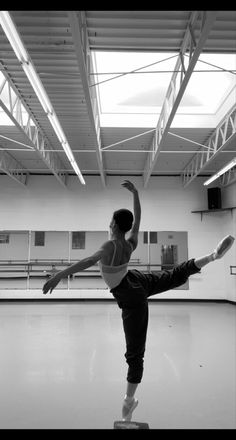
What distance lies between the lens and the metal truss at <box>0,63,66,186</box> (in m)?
4.67

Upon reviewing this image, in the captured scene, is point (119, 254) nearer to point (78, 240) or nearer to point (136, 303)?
point (136, 303)

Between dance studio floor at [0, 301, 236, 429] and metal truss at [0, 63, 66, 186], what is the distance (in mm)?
3780

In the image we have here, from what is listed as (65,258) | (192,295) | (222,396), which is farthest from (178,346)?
(65,258)

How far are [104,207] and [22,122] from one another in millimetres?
5101

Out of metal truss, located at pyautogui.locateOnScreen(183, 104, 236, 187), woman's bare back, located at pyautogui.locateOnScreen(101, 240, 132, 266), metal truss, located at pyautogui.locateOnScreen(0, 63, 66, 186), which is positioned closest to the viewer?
woman's bare back, located at pyautogui.locateOnScreen(101, 240, 132, 266)

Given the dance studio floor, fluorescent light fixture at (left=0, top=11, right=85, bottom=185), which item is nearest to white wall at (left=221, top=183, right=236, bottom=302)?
the dance studio floor

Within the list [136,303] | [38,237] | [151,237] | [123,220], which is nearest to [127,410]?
[136,303]

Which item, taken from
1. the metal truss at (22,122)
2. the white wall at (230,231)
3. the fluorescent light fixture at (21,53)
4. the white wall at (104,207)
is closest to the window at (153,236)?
the white wall at (104,207)

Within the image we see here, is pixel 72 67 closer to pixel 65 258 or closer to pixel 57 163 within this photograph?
pixel 57 163

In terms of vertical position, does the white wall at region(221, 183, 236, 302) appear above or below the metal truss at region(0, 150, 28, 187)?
below

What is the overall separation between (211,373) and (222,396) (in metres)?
0.65

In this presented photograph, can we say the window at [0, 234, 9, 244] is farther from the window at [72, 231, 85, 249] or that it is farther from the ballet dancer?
the ballet dancer

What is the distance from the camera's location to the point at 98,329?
5.69 m

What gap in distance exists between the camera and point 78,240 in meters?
9.99
